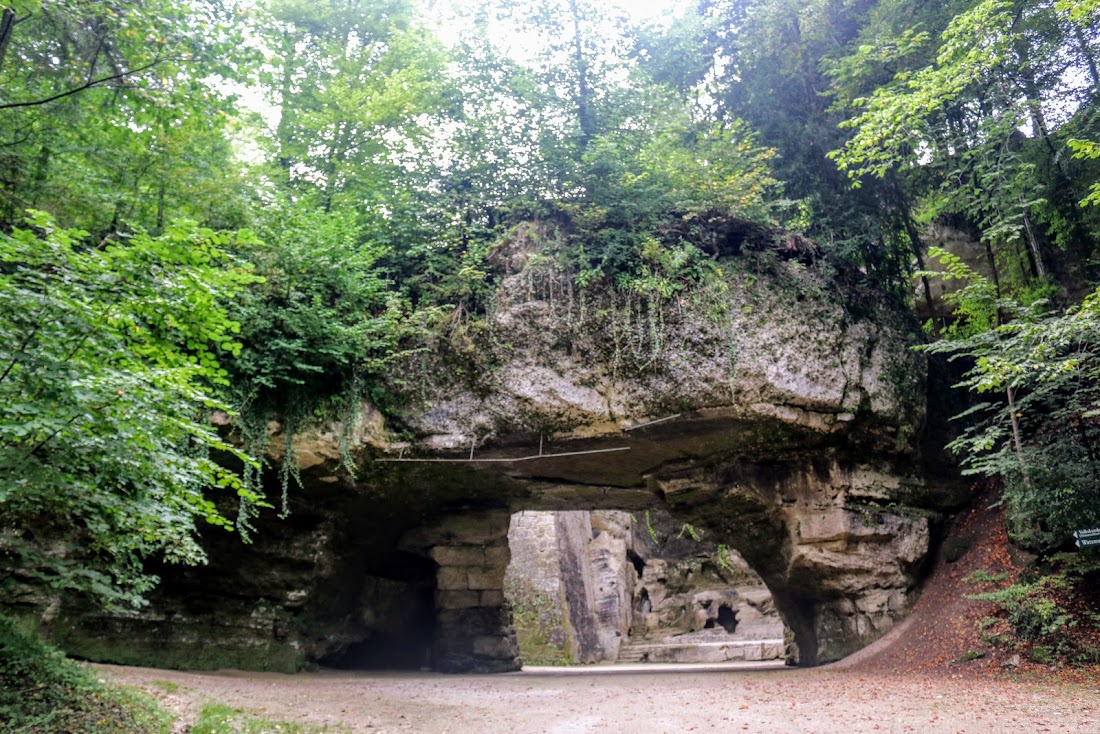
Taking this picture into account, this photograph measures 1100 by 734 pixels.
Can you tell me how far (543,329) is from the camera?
10523 mm

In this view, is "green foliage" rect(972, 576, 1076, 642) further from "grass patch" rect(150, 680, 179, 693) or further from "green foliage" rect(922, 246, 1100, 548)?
"grass patch" rect(150, 680, 179, 693)

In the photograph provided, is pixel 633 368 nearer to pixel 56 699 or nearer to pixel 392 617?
pixel 56 699

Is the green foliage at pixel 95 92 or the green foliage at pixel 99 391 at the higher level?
the green foliage at pixel 95 92

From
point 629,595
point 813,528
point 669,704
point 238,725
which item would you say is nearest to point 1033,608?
point 813,528

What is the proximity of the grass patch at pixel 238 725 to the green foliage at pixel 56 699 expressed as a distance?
0.29 meters

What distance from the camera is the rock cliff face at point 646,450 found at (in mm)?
10258

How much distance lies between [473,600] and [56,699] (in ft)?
29.4

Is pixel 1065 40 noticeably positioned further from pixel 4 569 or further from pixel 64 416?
pixel 4 569

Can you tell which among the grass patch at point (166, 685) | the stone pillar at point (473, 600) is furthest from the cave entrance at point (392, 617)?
the grass patch at point (166, 685)

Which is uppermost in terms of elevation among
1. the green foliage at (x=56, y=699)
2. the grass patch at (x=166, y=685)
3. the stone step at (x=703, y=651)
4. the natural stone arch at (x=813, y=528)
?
the natural stone arch at (x=813, y=528)

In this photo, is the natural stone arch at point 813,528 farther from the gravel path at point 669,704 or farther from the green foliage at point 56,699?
the green foliage at point 56,699

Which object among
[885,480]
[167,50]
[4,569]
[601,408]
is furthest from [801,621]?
[167,50]

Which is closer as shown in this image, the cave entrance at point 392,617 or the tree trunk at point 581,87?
the tree trunk at point 581,87

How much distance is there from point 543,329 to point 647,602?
15593mm
